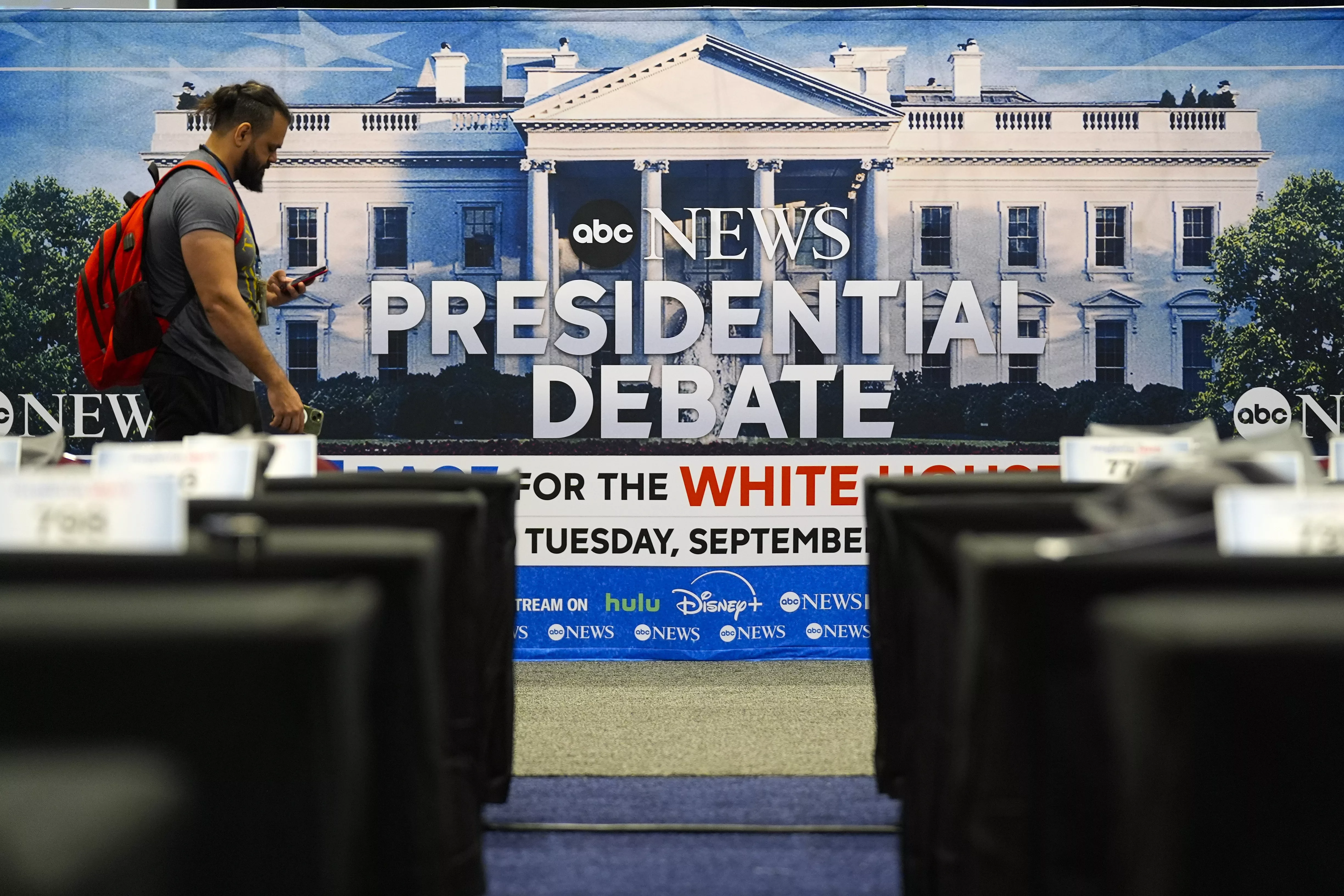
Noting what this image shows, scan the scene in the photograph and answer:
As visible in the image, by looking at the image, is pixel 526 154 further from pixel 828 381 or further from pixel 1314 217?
pixel 1314 217

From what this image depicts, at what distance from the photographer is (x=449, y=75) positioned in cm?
384

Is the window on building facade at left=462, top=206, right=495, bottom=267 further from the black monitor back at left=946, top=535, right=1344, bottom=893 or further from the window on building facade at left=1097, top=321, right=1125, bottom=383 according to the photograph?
the black monitor back at left=946, top=535, right=1344, bottom=893

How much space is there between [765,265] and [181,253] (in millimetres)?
2123

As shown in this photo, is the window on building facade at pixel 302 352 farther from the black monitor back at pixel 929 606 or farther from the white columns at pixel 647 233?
the black monitor back at pixel 929 606

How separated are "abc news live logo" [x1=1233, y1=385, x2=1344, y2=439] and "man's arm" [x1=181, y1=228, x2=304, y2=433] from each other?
3141 millimetres

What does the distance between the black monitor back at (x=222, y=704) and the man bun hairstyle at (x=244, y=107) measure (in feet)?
6.02

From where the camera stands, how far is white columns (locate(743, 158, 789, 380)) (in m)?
3.86

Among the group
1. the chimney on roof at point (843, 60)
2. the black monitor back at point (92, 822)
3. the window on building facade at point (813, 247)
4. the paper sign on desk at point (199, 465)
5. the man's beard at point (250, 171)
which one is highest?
the chimney on roof at point (843, 60)

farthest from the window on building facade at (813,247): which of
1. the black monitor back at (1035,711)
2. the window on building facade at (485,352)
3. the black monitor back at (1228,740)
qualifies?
the black monitor back at (1228,740)

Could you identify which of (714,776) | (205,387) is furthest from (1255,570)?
(205,387)

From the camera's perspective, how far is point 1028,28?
12.5 ft

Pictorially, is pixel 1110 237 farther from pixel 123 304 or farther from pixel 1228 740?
pixel 1228 740

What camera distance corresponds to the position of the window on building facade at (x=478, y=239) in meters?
3.87

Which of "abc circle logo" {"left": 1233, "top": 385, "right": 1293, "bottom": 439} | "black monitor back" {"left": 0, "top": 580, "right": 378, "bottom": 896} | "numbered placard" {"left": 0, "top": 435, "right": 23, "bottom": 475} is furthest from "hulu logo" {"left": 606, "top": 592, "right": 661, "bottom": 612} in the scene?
"black monitor back" {"left": 0, "top": 580, "right": 378, "bottom": 896}
